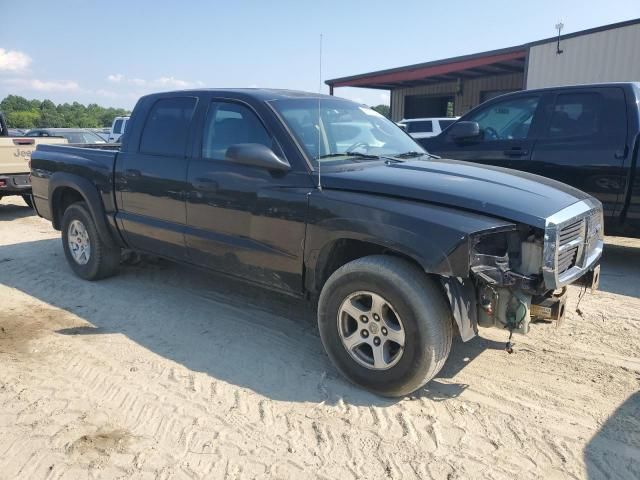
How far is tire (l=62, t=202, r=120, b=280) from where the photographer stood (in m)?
5.38

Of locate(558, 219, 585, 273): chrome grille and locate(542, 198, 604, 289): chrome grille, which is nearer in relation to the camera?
locate(542, 198, 604, 289): chrome grille

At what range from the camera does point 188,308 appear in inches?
188

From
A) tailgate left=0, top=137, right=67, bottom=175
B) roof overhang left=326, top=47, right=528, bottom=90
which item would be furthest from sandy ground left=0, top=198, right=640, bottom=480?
roof overhang left=326, top=47, right=528, bottom=90

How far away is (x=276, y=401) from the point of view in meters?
3.24

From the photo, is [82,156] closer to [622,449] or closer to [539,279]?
[539,279]

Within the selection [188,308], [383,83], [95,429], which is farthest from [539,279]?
[383,83]

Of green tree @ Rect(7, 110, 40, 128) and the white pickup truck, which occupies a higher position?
green tree @ Rect(7, 110, 40, 128)

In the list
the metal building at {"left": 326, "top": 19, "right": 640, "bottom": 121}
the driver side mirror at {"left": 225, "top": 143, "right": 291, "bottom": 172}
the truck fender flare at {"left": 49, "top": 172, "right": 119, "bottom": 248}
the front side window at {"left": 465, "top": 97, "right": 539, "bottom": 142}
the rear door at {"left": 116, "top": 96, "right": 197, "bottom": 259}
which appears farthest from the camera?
the metal building at {"left": 326, "top": 19, "right": 640, "bottom": 121}

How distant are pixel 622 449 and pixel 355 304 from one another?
5.37 feet

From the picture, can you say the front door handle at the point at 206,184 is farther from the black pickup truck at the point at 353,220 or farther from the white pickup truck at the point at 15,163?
the white pickup truck at the point at 15,163

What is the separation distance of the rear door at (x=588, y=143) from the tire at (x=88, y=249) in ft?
15.9

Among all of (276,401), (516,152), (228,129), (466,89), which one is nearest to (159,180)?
(228,129)

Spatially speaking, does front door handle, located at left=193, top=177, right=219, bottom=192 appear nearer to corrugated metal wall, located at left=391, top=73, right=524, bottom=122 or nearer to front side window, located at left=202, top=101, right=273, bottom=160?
front side window, located at left=202, top=101, right=273, bottom=160

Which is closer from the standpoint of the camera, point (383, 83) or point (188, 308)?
point (188, 308)
